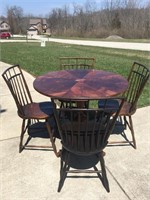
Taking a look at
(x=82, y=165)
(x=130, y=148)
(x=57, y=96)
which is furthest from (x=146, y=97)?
(x=57, y=96)

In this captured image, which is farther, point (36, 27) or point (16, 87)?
point (36, 27)

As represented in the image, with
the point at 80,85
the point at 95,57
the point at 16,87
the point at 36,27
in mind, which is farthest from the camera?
the point at 36,27

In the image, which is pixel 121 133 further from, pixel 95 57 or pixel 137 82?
pixel 95 57

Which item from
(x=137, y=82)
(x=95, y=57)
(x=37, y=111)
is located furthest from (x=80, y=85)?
(x=95, y=57)

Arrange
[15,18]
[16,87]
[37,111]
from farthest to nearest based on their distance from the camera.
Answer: [15,18] < [16,87] < [37,111]

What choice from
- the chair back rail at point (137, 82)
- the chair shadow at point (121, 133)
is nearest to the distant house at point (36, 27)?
the chair back rail at point (137, 82)

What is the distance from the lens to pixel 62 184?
2.25 meters

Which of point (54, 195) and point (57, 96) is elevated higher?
point (57, 96)

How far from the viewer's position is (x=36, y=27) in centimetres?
6506

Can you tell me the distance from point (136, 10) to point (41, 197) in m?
41.6

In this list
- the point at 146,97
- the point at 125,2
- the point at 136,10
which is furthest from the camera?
the point at 125,2

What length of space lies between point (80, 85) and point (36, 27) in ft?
218

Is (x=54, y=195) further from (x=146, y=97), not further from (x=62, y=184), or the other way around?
(x=146, y=97)

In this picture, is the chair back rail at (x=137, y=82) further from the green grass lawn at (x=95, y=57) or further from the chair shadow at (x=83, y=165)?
the green grass lawn at (x=95, y=57)
